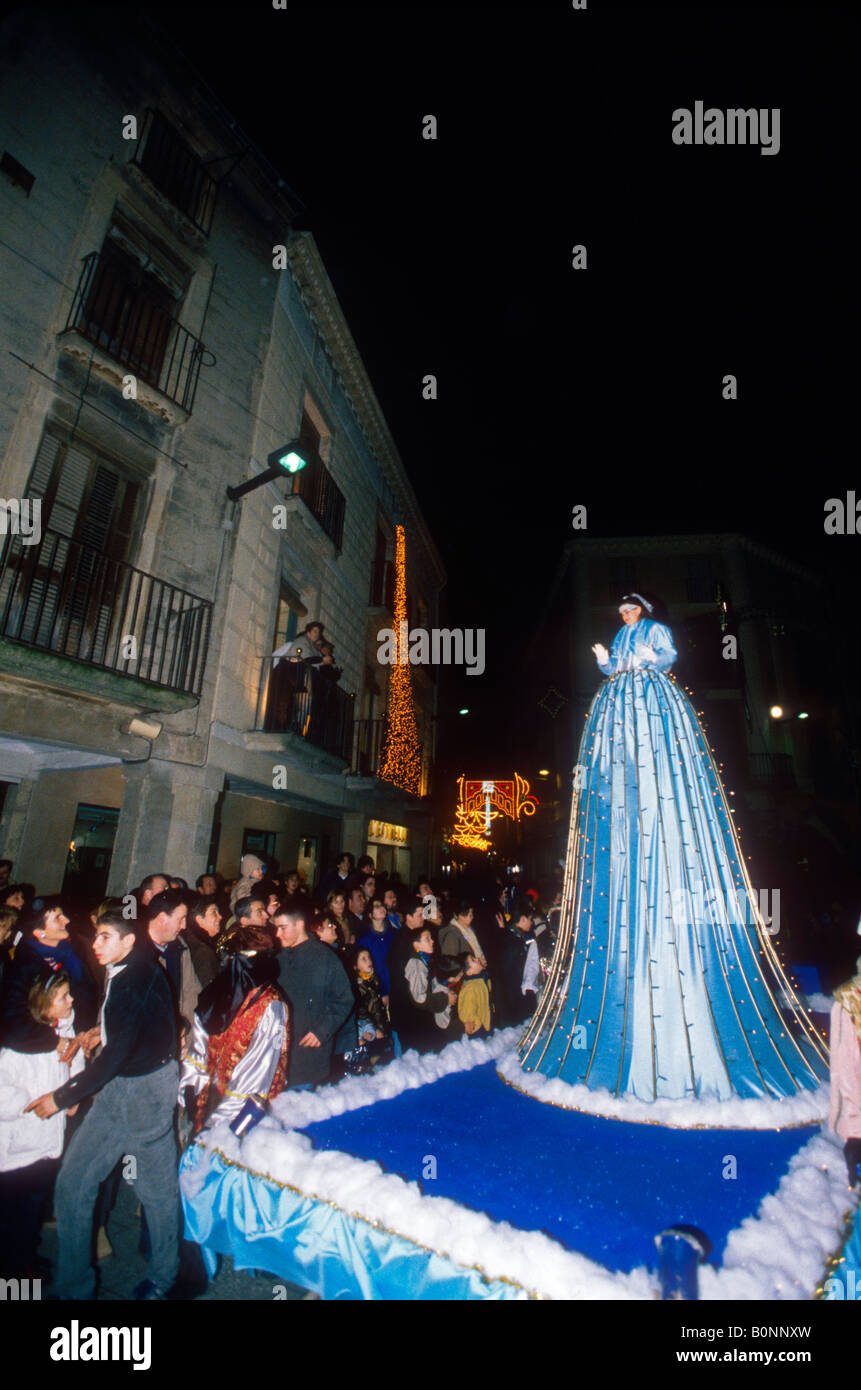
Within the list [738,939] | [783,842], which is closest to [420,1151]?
[738,939]

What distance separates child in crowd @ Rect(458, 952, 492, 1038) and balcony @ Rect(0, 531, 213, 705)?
15.9 ft

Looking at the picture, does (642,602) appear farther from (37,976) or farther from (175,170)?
(175,170)

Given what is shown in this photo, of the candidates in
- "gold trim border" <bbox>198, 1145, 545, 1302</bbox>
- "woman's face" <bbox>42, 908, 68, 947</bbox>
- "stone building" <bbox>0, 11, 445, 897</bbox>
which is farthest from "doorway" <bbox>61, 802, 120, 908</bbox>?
"gold trim border" <bbox>198, 1145, 545, 1302</bbox>

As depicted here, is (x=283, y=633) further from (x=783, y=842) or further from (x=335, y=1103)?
(x=783, y=842)

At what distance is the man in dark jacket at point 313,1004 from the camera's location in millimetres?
4527

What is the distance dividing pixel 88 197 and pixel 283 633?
7093 millimetres

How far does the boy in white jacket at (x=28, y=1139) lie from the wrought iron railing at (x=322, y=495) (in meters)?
10.0

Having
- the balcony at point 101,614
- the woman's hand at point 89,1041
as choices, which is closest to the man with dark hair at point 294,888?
the balcony at point 101,614

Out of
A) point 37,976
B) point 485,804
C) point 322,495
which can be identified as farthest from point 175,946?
point 485,804

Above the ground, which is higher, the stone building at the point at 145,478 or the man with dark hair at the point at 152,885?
the stone building at the point at 145,478

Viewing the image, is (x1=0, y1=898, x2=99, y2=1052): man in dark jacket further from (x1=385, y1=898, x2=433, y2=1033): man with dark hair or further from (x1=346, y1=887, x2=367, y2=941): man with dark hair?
(x1=346, y1=887, x2=367, y2=941): man with dark hair

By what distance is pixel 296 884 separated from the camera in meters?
9.57
